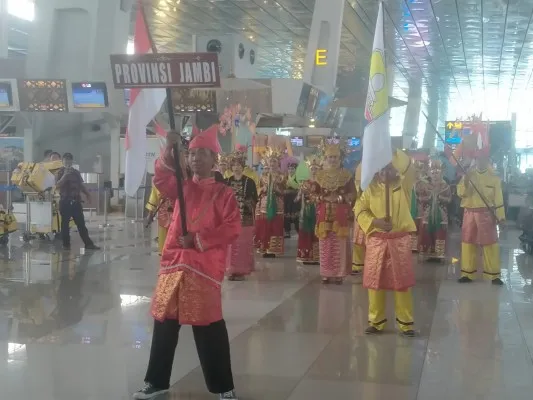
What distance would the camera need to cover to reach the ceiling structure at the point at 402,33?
62.8 feet

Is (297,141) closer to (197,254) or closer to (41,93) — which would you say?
(41,93)

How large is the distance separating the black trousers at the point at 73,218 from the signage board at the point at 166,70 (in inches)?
333

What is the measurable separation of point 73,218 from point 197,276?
28.4ft

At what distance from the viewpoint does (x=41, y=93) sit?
18781 millimetres

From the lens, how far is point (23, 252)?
39.0 ft

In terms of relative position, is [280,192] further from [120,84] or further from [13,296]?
[120,84]

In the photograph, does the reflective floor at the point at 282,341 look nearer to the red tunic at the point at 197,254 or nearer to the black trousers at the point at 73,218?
the red tunic at the point at 197,254

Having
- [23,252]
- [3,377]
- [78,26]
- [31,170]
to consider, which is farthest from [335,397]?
[78,26]

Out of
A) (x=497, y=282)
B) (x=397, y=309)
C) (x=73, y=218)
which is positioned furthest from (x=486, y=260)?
(x=73, y=218)

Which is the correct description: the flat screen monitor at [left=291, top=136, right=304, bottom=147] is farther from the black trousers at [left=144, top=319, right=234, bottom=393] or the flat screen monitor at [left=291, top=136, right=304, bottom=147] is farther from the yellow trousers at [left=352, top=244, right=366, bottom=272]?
the black trousers at [left=144, top=319, right=234, bottom=393]

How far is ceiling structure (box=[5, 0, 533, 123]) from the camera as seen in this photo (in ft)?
62.8

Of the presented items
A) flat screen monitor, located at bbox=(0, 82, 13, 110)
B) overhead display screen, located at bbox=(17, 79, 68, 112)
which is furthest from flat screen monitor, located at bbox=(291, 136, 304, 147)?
flat screen monitor, located at bbox=(0, 82, 13, 110)

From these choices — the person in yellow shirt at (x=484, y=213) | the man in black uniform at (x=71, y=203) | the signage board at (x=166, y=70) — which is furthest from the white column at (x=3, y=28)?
the signage board at (x=166, y=70)

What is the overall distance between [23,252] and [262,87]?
5.23 m
